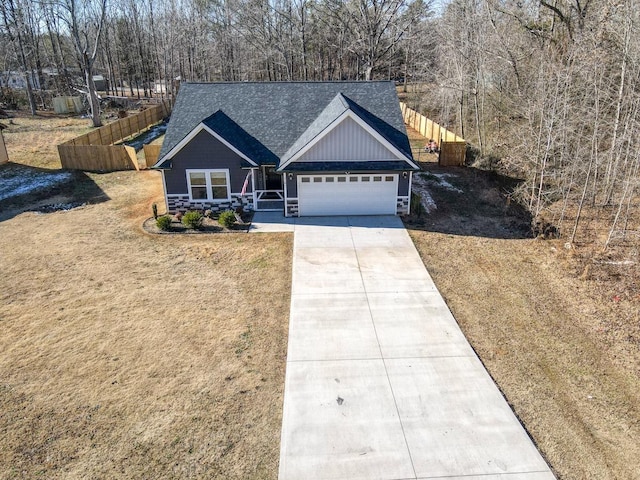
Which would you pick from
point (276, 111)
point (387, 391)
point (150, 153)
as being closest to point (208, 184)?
point (276, 111)

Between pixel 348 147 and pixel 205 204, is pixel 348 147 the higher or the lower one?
the higher one

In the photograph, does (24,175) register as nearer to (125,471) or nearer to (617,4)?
(125,471)

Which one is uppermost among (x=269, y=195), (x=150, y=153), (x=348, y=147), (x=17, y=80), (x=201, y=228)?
(x=17, y=80)

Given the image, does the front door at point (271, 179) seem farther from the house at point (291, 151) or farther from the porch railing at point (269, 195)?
the porch railing at point (269, 195)

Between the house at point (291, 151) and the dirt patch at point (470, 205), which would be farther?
the house at point (291, 151)

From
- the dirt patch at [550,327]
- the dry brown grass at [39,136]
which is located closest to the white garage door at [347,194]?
the dirt patch at [550,327]

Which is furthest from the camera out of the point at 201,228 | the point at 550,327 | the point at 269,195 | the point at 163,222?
the point at 269,195

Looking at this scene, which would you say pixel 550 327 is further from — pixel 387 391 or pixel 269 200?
pixel 269 200

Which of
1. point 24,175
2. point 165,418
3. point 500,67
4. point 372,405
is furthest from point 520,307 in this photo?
point 24,175
